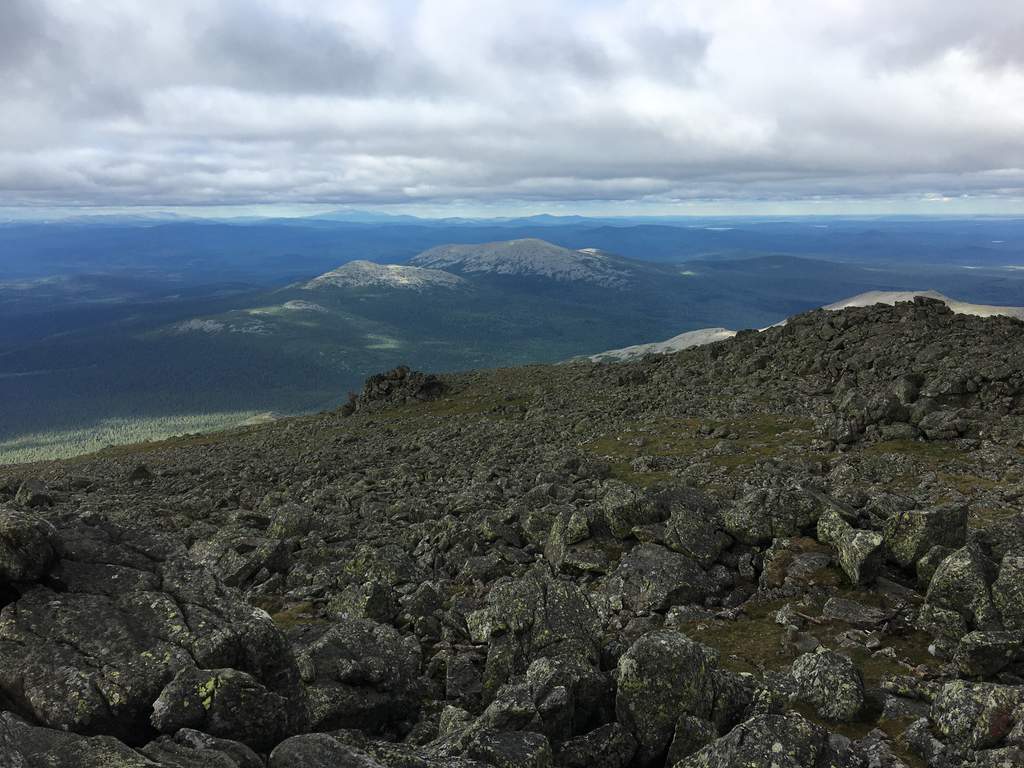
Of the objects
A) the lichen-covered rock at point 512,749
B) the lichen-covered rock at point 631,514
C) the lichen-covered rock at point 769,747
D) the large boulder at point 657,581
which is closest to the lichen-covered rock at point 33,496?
the lichen-covered rock at point 631,514

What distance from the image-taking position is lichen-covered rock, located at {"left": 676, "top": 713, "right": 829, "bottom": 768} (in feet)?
34.9

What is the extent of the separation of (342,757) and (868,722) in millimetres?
11907

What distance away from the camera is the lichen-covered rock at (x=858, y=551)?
67.4 feet

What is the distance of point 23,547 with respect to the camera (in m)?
14.1

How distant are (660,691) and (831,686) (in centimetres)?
471

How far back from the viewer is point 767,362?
73.3 m

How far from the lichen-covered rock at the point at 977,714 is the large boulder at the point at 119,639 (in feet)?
44.7

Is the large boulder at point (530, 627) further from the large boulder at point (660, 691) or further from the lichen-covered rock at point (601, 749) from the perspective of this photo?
the lichen-covered rock at point (601, 749)

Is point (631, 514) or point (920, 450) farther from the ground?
point (631, 514)

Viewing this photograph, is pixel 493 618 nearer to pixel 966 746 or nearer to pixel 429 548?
pixel 966 746

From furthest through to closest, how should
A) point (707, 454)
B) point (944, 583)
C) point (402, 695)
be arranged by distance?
point (707, 454), point (944, 583), point (402, 695)

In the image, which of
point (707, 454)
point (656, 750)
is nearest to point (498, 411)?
point (707, 454)

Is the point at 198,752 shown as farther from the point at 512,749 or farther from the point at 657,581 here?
the point at 657,581

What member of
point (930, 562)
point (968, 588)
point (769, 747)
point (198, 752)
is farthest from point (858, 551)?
point (198, 752)
